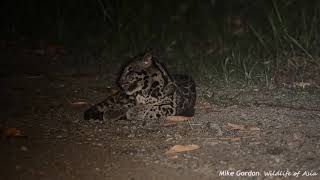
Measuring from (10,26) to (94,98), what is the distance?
6.33m

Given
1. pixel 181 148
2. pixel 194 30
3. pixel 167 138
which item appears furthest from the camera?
pixel 194 30

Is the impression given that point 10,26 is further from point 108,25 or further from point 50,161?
point 50,161

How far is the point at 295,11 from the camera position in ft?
37.3

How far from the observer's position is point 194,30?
13.1 meters

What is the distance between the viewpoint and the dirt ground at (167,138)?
17.8 ft

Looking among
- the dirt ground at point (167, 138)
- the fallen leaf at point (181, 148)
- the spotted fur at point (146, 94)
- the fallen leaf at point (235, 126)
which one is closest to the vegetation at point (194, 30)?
the dirt ground at point (167, 138)

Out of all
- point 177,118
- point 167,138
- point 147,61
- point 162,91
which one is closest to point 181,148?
point 167,138

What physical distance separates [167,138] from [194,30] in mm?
6896

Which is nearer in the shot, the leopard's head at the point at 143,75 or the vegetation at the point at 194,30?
the leopard's head at the point at 143,75

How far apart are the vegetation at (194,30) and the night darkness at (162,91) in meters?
0.03

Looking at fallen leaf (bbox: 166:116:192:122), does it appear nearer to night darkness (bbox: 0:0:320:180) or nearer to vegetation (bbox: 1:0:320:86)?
night darkness (bbox: 0:0:320:180)

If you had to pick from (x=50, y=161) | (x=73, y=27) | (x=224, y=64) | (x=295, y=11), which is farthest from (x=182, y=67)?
(x=50, y=161)

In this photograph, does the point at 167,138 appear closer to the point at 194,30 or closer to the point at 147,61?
the point at 147,61

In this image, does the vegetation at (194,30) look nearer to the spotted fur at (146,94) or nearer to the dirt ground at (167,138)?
the dirt ground at (167,138)
